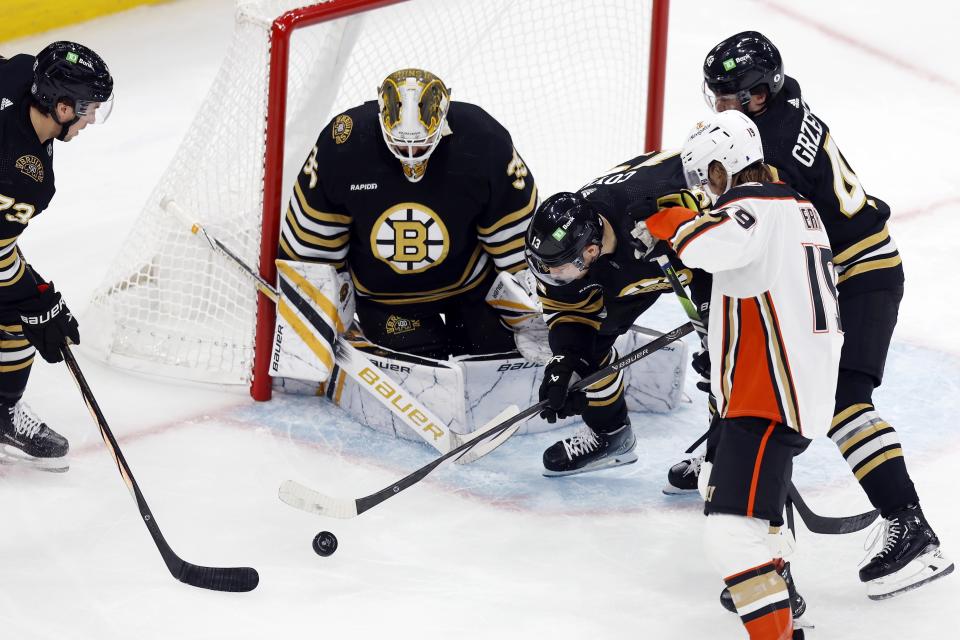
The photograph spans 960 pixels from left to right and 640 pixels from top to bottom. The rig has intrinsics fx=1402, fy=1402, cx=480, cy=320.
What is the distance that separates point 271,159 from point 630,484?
4.13 ft

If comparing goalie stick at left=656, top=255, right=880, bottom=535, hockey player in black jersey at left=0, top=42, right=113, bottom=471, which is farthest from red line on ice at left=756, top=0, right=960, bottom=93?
hockey player in black jersey at left=0, top=42, right=113, bottom=471

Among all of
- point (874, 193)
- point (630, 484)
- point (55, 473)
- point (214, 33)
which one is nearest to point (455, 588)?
point (630, 484)

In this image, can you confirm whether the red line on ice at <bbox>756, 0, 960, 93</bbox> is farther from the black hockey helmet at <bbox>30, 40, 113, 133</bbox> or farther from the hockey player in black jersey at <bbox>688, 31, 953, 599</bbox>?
the black hockey helmet at <bbox>30, 40, 113, 133</bbox>

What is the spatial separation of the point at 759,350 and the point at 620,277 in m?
0.56

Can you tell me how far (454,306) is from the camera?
3.85 meters

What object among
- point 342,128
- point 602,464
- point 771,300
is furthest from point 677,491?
point 342,128

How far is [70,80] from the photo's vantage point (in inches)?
124

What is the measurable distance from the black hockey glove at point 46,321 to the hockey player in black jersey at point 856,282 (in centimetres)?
165

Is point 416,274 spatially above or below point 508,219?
below

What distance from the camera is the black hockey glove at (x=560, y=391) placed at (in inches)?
132

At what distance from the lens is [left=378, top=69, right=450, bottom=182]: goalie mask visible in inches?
131

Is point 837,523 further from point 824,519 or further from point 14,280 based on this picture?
point 14,280

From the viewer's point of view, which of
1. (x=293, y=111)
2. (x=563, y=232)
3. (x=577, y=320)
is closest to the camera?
(x=563, y=232)

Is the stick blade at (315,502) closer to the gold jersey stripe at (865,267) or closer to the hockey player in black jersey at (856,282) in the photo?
the hockey player in black jersey at (856,282)
